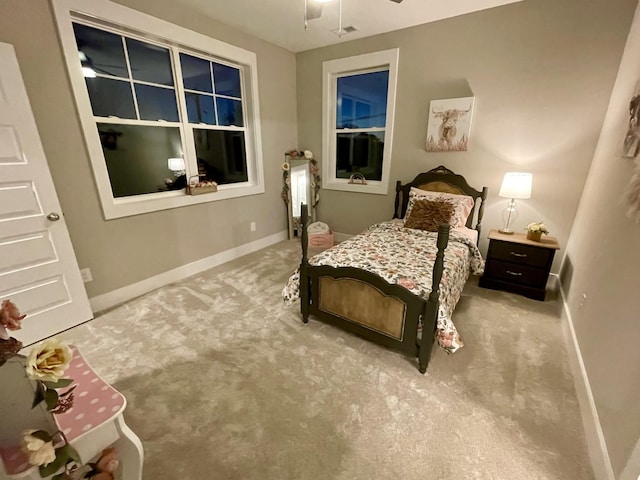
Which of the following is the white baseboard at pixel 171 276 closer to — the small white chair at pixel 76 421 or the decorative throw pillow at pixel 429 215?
the small white chair at pixel 76 421

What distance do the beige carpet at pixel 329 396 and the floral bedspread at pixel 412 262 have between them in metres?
0.32

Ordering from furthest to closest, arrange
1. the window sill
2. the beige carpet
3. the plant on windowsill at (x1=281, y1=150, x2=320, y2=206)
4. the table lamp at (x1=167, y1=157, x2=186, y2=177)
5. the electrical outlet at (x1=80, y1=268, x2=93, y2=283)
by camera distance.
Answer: the plant on windowsill at (x1=281, y1=150, x2=320, y2=206) → the table lamp at (x1=167, y1=157, x2=186, y2=177) → the window sill → the electrical outlet at (x1=80, y1=268, x2=93, y2=283) → the beige carpet

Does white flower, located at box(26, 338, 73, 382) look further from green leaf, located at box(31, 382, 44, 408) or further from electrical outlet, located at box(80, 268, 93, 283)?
electrical outlet, located at box(80, 268, 93, 283)

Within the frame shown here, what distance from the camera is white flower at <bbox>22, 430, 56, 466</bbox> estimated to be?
689mm

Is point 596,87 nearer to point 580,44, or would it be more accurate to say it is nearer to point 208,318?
point 580,44

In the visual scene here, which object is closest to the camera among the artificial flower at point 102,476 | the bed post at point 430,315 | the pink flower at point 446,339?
the artificial flower at point 102,476

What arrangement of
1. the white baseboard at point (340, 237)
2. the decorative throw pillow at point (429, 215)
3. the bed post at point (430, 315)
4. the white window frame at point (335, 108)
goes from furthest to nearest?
the white baseboard at point (340, 237), the white window frame at point (335, 108), the decorative throw pillow at point (429, 215), the bed post at point (430, 315)

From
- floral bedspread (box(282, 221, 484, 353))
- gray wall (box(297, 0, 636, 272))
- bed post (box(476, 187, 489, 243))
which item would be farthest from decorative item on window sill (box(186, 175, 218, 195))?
bed post (box(476, 187, 489, 243))

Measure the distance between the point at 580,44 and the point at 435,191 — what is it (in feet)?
5.69

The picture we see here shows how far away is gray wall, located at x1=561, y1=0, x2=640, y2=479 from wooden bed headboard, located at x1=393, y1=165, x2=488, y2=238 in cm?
86

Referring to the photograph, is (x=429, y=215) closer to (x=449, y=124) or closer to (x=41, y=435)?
(x=449, y=124)

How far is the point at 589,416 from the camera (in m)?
1.50

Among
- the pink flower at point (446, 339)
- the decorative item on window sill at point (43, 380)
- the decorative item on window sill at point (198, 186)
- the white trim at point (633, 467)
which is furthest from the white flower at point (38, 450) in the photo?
the decorative item on window sill at point (198, 186)

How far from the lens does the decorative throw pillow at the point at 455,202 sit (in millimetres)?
2965
